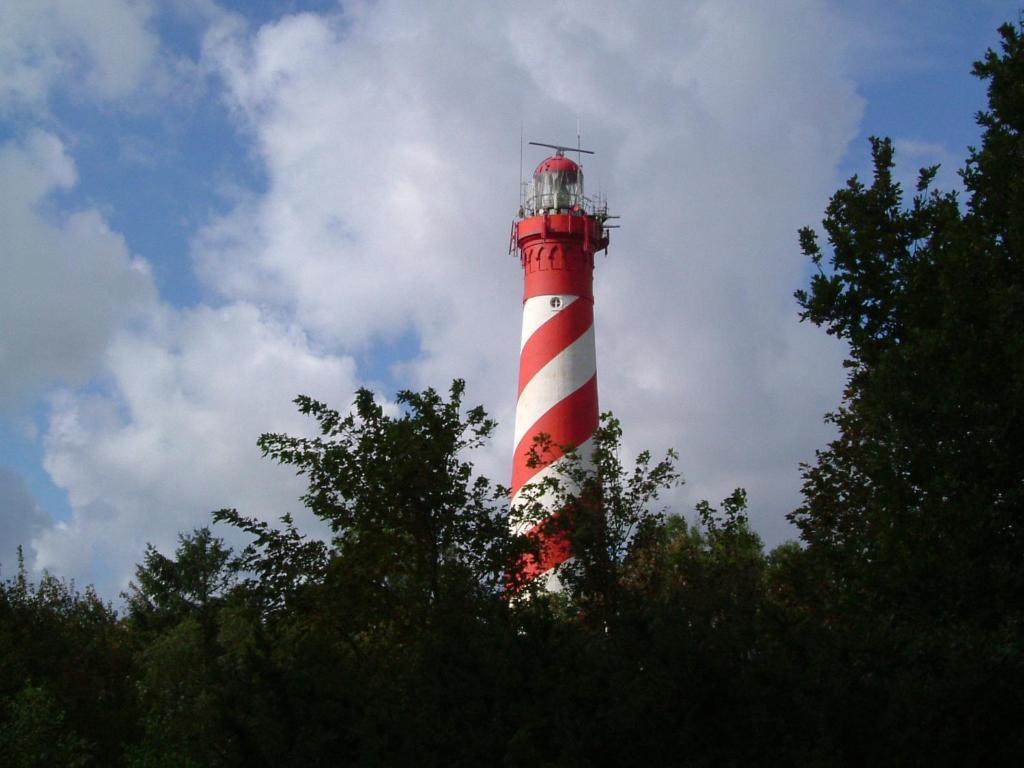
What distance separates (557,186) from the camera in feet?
104

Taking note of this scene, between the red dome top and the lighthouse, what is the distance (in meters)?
0.03

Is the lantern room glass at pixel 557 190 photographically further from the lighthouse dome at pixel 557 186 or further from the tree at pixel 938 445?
the tree at pixel 938 445

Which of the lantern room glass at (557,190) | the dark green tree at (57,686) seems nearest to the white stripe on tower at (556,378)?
the lantern room glass at (557,190)

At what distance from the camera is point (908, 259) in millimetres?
14570

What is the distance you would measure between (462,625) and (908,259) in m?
8.07

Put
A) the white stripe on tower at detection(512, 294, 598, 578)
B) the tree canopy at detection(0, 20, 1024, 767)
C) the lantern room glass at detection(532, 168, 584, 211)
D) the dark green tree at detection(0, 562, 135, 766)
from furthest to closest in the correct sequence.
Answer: the lantern room glass at detection(532, 168, 584, 211)
the white stripe on tower at detection(512, 294, 598, 578)
the dark green tree at detection(0, 562, 135, 766)
the tree canopy at detection(0, 20, 1024, 767)

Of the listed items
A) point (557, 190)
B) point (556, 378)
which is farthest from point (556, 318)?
point (557, 190)

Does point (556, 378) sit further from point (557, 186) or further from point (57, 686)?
point (57, 686)

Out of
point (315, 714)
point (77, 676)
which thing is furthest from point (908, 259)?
point (77, 676)

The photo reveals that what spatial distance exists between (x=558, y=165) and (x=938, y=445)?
69.3ft

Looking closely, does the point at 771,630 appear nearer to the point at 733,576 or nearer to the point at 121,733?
the point at 733,576

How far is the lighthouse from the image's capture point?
90.4 ft

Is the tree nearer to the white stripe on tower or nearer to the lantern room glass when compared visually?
the white stripe on tower

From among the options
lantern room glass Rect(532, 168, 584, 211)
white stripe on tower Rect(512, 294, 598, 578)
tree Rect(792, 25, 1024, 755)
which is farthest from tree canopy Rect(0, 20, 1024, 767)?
lantern room glass Rect(532, 168, 584, 211)
